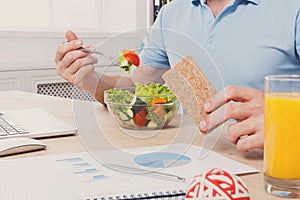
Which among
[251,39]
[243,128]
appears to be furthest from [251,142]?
[251,39]

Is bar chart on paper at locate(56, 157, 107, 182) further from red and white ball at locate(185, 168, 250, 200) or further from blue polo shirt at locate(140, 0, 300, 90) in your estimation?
blue polo shirt at locate(140, 0, 300, 90)

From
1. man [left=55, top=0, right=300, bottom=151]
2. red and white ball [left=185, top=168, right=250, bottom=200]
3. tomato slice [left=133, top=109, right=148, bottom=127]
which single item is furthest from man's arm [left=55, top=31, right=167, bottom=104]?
red and white ball [left=185, top=168, right=250, bottom=200]

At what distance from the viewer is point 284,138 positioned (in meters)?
0.70

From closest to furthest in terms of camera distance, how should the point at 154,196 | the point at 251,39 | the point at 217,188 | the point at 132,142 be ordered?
the point at 217,188
the point at 154,196
the point at 132,142
the point at 251,39

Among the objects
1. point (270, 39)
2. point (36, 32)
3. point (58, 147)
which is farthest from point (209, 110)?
point (36, 32)

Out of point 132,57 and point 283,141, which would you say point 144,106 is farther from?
point 283,141

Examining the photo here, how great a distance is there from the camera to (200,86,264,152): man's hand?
0.91 meters

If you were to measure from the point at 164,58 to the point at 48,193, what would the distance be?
1122mm

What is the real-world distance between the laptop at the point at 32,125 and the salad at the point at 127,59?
19cm

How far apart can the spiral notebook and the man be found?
0.32m

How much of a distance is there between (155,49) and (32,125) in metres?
0.61

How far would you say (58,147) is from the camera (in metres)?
1.01

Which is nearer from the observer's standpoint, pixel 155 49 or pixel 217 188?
pixel 217 188

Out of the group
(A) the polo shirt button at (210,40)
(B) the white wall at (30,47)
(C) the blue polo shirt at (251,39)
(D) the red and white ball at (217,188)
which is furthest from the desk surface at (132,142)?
(B) the white wall at (30,47)
